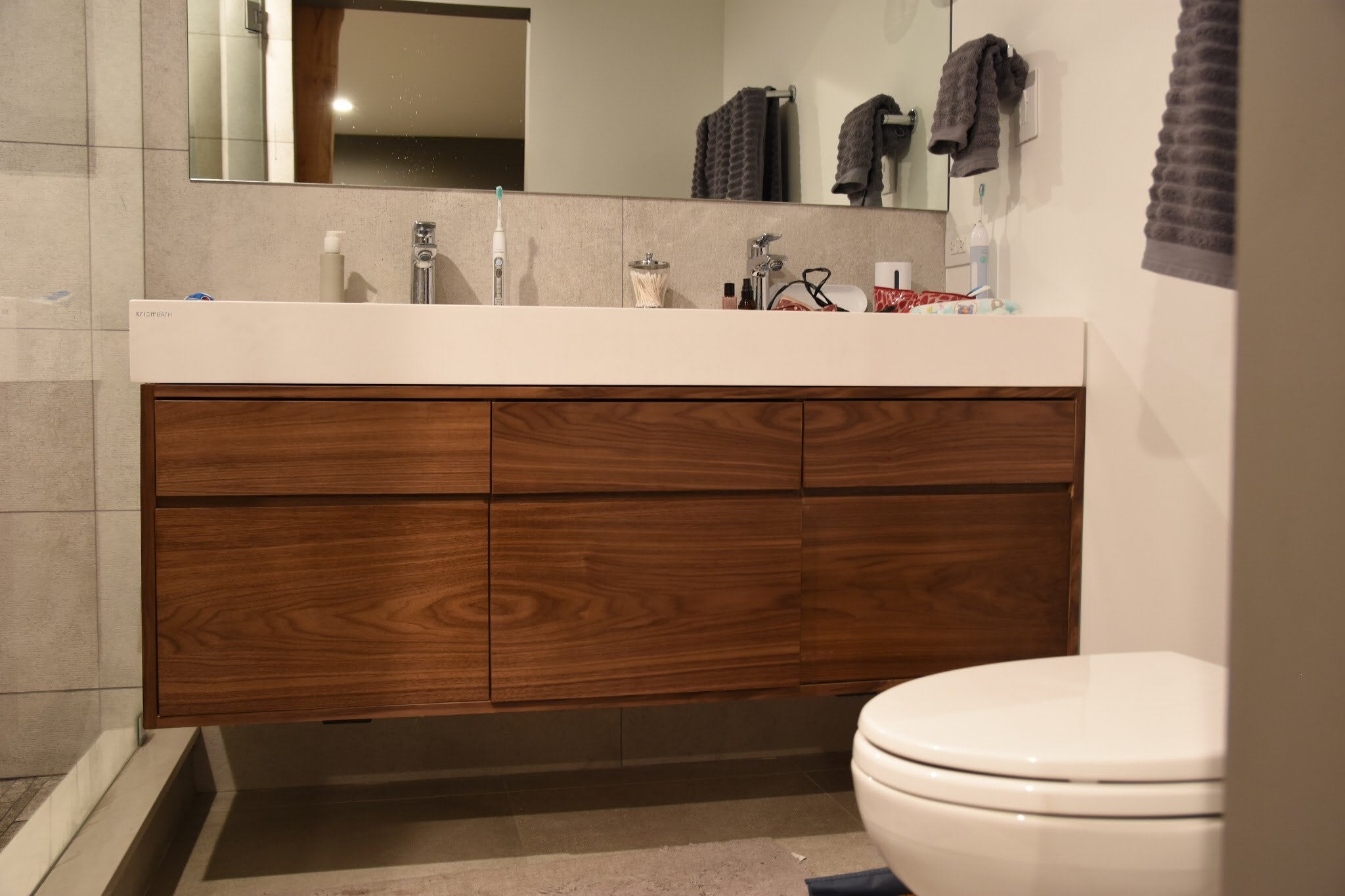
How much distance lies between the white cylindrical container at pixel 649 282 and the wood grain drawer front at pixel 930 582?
0.57m

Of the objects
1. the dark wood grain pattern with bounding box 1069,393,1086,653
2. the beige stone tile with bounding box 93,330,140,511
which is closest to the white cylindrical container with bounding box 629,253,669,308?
the dark wood grain pattern with bounding box 1069,393,1086,653

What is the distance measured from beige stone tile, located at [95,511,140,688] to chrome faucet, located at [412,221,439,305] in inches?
23.7

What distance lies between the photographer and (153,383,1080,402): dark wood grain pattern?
142 centimetres

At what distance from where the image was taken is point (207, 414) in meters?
1.41

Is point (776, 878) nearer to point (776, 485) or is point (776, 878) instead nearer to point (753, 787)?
point (753, 787)

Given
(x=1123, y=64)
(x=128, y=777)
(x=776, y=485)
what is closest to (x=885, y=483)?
(x=776, y=485)

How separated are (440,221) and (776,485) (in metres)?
0.84

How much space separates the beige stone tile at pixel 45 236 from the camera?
114 cm

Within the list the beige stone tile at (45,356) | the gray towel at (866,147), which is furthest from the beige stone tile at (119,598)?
the gray towel at (866,147)

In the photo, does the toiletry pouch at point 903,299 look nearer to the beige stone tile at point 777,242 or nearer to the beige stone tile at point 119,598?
the beige stone tile at point 777,242

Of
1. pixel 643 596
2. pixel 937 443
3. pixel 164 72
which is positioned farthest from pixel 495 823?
pixel 164 72

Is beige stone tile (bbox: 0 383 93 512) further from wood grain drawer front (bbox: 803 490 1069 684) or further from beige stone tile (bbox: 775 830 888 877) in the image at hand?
beige stone tile (bbox: 775 830 888 877)

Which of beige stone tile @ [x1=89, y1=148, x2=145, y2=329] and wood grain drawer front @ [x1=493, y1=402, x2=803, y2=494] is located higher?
beige stone tile @ [x1=89, y1=148, x2=145, y2=329]

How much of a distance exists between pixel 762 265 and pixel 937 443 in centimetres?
59
